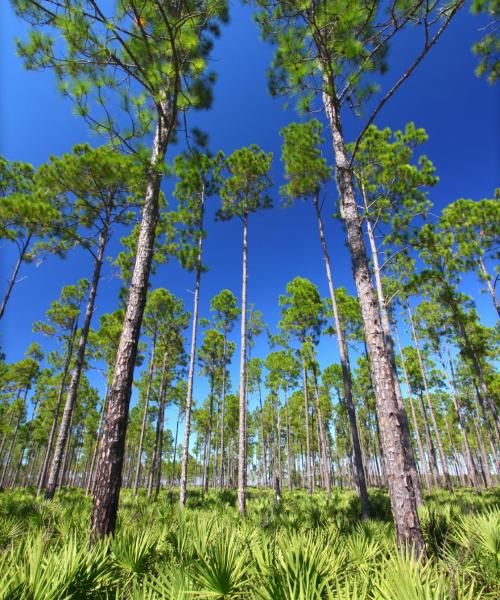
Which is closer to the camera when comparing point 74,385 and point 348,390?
point 74,385

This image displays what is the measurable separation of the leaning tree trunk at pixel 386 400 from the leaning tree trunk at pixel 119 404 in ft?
13.0

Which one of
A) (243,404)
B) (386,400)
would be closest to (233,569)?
(386,400)

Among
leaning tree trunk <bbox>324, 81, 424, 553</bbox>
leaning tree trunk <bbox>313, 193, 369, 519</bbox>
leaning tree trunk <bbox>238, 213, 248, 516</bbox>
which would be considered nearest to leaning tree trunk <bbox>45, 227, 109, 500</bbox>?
leaning tree trunk <bbox>238, 213, 248, 516</bbox>

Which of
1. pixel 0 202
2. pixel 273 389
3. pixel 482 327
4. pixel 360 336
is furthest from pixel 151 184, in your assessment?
pixel 273 389

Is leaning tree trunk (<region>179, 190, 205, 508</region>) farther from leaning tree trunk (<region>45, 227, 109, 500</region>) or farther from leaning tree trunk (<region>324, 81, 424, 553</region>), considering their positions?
leaning tree trunk (<region>324, 81, 424, 553</region>)

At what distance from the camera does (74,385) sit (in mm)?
11117

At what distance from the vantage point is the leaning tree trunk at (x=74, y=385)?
32.6 ft

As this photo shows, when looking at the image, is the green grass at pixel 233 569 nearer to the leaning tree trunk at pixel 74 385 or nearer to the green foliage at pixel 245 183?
the leaning tree trunk at pixel 74 385

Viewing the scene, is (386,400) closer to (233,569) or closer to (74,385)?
(233,569)

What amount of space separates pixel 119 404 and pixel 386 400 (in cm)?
425

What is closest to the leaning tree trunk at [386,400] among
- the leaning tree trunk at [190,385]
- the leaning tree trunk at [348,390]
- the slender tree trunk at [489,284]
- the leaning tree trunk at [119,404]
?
the leaning tree trunk at [119,404]

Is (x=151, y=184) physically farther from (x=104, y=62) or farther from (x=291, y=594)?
(x=291, y=594)

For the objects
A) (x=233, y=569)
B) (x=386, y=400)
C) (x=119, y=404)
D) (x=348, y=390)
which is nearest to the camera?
(x=233, y=569)

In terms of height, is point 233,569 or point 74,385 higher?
point 74,385
